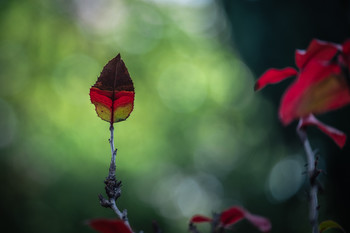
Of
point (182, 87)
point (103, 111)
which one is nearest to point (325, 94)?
point (103, 111)

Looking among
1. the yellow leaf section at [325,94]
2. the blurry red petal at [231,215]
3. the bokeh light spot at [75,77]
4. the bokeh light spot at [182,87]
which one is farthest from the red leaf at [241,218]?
the bokeh light spot at [182,87]

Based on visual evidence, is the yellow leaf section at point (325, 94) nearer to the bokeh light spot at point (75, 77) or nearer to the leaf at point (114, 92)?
the leaf at point (114, 92)

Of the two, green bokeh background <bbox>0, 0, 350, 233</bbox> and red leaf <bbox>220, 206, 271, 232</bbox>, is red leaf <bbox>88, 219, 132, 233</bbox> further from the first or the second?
green bokeh background <bbox>0, 0, 350, 233</bbox>

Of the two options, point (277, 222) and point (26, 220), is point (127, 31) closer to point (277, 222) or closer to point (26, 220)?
point (26, 220)

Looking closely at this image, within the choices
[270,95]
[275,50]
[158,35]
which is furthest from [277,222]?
[158,35]

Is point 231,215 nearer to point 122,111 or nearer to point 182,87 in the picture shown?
point 122,111

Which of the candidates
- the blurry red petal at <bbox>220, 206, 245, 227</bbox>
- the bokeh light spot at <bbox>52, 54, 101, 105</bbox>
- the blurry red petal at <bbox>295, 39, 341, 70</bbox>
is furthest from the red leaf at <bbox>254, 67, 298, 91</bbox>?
the bokeh light spot at <bbox>52, 54, 101, 105</bbox>

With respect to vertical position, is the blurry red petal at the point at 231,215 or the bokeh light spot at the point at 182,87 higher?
the blurry red petal at the point at 231,215
